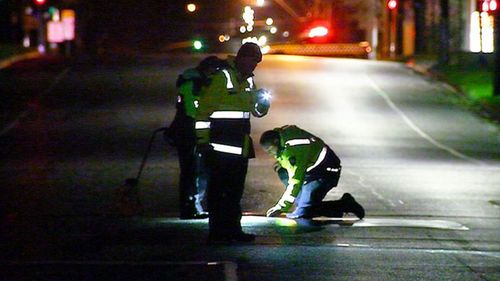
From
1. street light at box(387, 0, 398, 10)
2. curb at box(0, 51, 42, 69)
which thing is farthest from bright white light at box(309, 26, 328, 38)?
curb at box(0, 51, 42, 69)

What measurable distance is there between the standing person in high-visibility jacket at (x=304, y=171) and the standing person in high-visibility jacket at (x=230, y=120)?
4.31ft

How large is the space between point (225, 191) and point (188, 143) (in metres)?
2.06

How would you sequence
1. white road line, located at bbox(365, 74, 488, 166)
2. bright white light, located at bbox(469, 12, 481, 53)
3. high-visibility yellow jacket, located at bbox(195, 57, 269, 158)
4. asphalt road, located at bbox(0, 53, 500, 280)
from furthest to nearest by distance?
bright white light, located at bbox(469, 12, 481, 53) < white road line, located at bbox(365, 74, 488, 166) < high-visibility yellow jacket, located at bbox(195, 57, 269, 158) < asphalt road, located at bbox(0, 53, 500, 280)

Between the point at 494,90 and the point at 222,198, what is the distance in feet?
68.3

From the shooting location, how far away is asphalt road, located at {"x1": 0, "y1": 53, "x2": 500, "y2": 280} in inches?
415

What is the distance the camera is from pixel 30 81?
33781 mm

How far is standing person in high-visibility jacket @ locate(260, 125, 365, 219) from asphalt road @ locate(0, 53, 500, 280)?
176mm

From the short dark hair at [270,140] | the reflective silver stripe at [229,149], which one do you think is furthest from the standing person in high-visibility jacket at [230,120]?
the short dark hair at [270,140]

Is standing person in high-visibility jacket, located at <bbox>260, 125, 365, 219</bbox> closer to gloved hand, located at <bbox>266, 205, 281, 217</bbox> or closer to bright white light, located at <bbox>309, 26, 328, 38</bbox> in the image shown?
gloved hand, located at <bbox>266, 205, 281, 217</bbox>

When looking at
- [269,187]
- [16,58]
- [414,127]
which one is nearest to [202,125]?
[269,187]

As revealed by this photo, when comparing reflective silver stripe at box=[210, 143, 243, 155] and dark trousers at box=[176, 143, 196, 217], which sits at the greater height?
reflective silver stripe at box=[210, 143, 243, 155]

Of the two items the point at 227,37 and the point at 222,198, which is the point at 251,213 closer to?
the point at 222,198

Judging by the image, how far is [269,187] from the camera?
17.0 metres

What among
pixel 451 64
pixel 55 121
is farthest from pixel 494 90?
pixel 55 121
